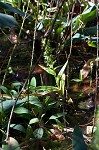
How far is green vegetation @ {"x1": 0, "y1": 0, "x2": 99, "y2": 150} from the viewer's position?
96 centimetres

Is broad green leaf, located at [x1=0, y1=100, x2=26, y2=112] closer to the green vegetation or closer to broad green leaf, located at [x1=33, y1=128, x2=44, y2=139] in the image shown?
the green vegetation

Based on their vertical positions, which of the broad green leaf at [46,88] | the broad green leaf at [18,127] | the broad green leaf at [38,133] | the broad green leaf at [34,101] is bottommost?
the broad green leaf at [38,133]

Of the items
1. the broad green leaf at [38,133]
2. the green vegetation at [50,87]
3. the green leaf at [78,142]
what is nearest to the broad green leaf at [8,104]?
the green vegetation at [50,87]

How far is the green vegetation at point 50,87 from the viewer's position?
96 cm

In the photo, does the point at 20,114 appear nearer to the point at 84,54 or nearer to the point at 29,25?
the point at 84,54

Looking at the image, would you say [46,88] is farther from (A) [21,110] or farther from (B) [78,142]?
(B) [78,142]

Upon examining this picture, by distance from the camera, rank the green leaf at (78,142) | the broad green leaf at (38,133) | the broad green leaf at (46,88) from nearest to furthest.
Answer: the green leaf at (78,142), the broad green leaf at (38,133), the broad green leaf at (46,88)

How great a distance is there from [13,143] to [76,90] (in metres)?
0.63

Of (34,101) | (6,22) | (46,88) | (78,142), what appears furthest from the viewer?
(6,22)

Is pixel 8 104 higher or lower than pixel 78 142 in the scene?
lower

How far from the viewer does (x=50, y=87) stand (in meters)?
1.17

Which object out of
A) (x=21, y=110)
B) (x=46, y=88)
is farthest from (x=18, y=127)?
(x=46, y=88)

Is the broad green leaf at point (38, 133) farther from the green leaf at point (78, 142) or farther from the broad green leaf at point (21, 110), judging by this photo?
the green leaf at point (78, 142)

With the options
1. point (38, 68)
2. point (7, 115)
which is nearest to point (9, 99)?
point (7, 115)
